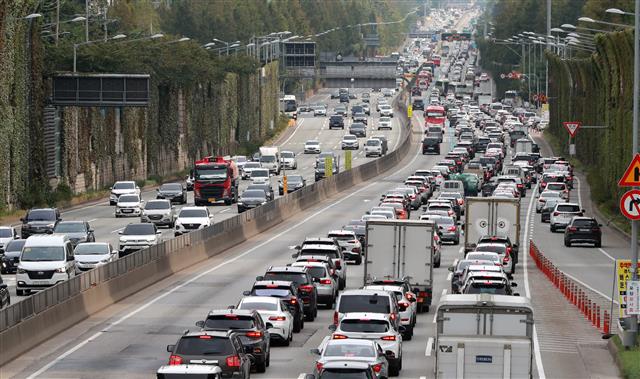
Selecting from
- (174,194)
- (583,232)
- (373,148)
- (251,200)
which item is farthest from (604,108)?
(373,148)

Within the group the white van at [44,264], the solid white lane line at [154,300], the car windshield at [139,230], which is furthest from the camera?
the car windshield at [139,230]

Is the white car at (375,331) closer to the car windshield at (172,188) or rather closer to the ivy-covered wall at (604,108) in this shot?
the ivy-covered wall at (604,108)

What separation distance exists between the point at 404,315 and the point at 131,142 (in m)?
85.8

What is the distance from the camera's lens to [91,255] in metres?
57.3

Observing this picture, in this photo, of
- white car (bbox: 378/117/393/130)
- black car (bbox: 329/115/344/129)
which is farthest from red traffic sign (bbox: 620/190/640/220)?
black car (bbox: 329/115/344/129)

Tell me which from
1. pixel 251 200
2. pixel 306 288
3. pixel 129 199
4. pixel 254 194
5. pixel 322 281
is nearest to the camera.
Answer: pixel 306 288

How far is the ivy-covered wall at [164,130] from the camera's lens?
114 metres

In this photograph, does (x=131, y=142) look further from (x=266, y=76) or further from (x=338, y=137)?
(x=266, y=76)

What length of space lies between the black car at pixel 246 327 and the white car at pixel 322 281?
12801mm

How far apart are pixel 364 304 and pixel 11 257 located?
22851mm

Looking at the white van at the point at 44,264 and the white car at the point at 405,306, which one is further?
the white van at the point at 44,264

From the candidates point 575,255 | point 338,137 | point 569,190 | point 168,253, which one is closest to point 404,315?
point 168,253

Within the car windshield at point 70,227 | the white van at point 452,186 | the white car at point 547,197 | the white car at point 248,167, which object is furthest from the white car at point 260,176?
the car windshield at point 70,227

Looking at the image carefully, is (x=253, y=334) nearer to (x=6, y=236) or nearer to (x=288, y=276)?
(x=288, y=276)
